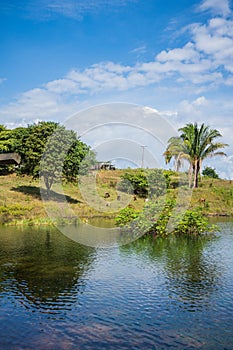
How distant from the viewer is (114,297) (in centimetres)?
1741

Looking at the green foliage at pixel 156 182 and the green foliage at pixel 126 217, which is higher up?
the green foliage at pixel 156 182

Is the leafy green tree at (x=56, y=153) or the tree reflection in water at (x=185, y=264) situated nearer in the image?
the tree reflection in water at (x=185, y=264)

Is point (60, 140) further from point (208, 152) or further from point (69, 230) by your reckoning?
point (208, 152)

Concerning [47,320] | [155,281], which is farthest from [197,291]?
[47,320]

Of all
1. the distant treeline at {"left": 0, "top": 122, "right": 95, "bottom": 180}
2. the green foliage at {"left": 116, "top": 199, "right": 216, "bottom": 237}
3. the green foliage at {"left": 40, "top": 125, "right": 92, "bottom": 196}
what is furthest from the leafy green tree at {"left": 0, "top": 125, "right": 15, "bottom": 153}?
the green foliage at {"left": 116, "top": 199, "right": 216, "bottom": 237}

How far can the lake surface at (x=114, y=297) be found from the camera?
13023mm

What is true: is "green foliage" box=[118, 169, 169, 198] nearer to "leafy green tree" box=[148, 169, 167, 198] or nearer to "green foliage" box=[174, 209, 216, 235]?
"leafy green tree" box=[148, 169, 167, 198]

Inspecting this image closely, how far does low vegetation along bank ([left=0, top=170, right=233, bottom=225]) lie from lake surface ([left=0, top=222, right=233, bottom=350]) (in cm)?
1222

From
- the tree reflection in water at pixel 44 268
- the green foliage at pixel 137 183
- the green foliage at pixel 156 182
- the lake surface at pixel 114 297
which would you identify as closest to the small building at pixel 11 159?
the green foliage at pixel 137 183

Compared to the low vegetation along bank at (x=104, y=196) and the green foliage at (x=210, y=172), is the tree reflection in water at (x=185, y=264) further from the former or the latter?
the green foliage at (x=210, y=172)

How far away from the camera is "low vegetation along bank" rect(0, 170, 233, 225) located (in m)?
43.1

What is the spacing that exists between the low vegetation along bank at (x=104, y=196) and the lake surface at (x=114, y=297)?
12220 millimetres

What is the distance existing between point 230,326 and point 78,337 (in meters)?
6.17

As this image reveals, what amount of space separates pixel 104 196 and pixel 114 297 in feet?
143
